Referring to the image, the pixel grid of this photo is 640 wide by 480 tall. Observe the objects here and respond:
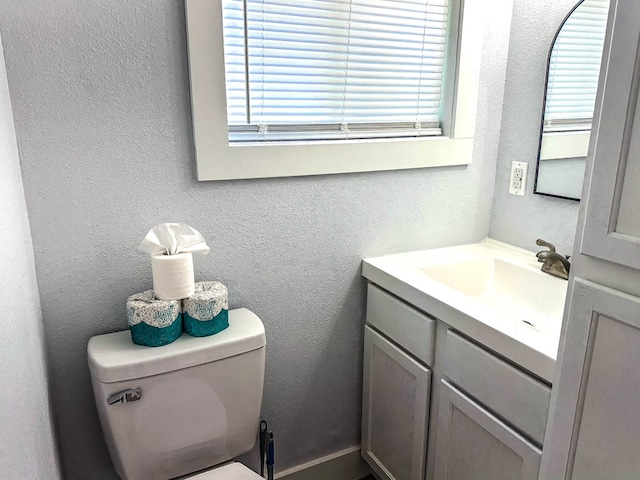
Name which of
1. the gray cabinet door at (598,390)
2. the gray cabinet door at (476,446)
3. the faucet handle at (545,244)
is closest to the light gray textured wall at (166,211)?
the faucet handle at (545,244)

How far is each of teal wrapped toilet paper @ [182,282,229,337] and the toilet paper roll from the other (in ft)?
0.11

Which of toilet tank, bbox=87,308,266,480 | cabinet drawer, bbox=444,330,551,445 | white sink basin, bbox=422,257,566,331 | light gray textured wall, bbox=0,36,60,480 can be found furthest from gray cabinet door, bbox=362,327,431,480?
light gray textured wall, bbox=0,36,60,480

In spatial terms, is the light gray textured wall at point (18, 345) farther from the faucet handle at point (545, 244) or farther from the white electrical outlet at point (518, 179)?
the white electrical outlet at point (518, 179)

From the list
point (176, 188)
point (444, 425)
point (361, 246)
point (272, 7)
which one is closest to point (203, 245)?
point (176, 188)

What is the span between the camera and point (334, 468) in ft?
6.11

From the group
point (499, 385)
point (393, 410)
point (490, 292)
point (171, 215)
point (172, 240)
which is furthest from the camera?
point (490, 292)

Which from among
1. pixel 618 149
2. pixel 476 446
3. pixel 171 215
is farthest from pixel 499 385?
pixel 171 215

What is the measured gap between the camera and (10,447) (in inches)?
28.9

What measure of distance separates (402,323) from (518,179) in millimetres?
703

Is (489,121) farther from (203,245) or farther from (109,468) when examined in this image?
(109,468)

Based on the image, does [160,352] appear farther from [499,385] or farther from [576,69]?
[576,69]

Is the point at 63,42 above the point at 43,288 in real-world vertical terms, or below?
above

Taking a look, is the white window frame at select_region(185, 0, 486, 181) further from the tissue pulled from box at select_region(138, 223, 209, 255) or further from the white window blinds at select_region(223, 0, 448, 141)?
the tissue pulled from box at select_region(138, 223, 209, 255)

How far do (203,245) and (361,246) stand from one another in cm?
58
